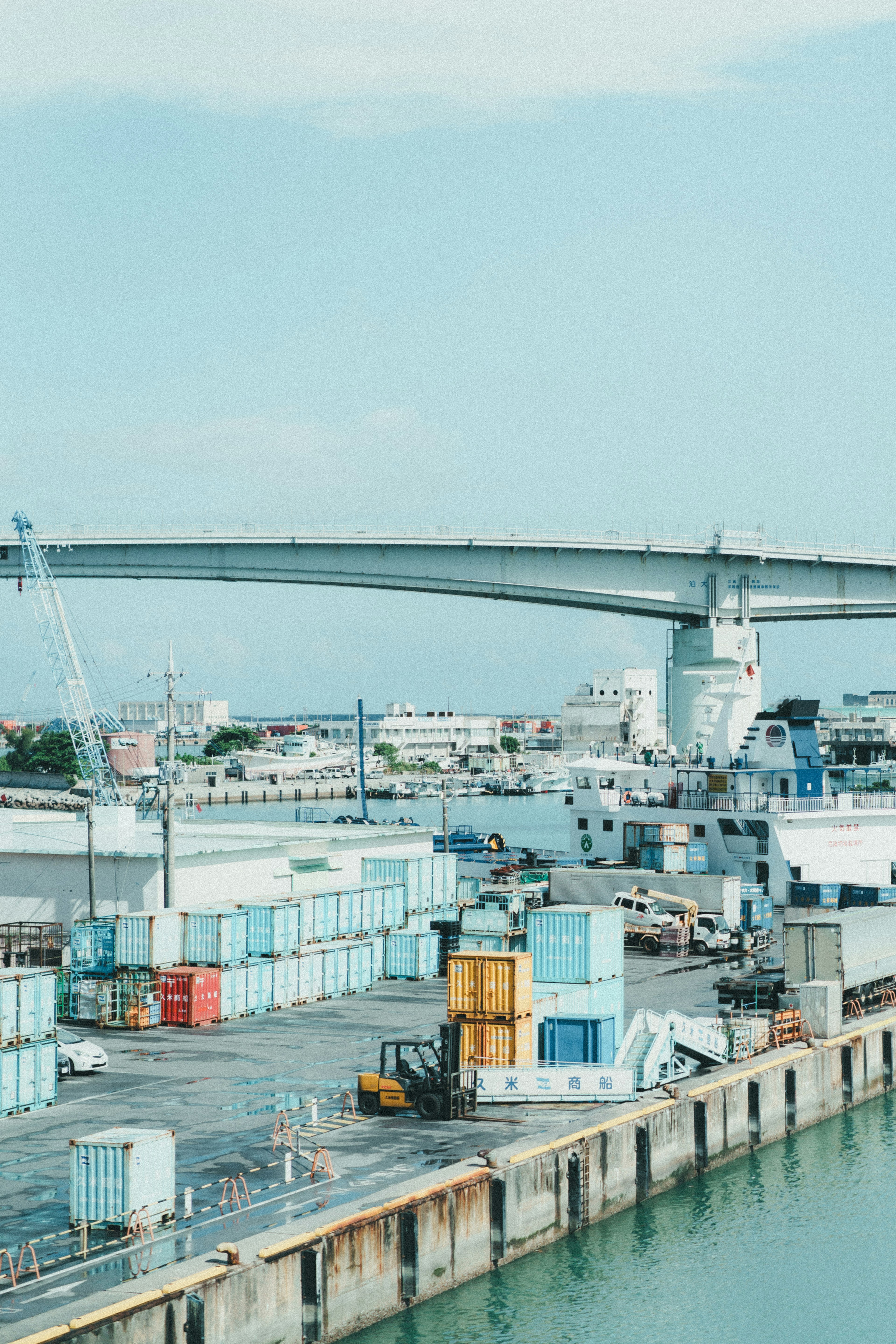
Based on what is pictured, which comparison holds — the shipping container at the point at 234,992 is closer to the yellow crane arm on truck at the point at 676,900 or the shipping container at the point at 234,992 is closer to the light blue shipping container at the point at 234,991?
the light blue shipping container at the point at 234,991

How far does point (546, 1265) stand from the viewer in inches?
994

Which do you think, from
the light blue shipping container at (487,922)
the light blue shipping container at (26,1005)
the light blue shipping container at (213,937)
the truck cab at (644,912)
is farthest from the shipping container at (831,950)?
the light blue shipping container at (26,1005)

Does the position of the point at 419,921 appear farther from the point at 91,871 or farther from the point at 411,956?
the point at 91,871

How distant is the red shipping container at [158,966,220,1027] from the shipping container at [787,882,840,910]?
25.8 meters

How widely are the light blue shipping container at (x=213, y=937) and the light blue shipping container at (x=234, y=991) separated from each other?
0.79ft

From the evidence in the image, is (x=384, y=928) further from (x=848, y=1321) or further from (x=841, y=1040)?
(x=848, y=1321)

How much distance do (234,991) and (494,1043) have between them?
10928mm

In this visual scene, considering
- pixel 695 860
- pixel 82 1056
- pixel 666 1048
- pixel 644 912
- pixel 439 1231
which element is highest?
pixel 695 860

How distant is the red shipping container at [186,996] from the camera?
3781 cm

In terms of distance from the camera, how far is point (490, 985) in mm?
30109

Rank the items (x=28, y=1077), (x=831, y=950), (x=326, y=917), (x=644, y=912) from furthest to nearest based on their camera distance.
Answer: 1. (x=644, y=912)
2. (x=326, y=917)
3. (x=831, y=950)
4. (x=28, y=1077)

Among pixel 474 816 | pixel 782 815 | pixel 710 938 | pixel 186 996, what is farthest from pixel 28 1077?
pixel 474 816

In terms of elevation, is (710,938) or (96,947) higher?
(96,947)

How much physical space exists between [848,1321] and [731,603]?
249 feet
